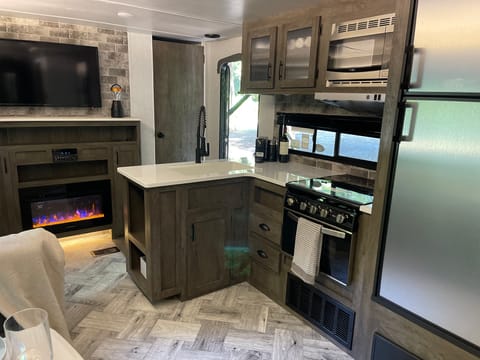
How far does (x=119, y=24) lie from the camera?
11.7 feet

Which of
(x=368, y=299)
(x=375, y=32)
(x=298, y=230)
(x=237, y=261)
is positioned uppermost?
(x=375, y=32)

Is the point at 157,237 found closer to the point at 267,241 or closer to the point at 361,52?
the point at 267,241

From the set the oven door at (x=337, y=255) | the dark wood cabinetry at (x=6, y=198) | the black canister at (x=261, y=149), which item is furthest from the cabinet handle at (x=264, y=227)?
the dark wood cabinetry at (x=6, y=198)

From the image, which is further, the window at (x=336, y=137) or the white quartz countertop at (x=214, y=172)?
the window at (x=336, y=137)

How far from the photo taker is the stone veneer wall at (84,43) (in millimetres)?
3455

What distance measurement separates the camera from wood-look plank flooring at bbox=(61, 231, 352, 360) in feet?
7.20

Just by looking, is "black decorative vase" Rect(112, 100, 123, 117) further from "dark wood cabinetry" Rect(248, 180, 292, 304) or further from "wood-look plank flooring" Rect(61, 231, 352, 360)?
"dark wood cabinetry" Rect(248, 180, 292, 304)

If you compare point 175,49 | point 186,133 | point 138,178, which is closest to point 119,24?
point 175,49

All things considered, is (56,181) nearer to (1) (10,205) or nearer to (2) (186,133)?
(1) (10,205)

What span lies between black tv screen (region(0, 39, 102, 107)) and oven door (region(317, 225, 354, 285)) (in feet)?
9.90

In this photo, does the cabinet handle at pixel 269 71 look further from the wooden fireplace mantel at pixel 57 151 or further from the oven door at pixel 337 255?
the wooden fireplace mantel at pixel 57 151

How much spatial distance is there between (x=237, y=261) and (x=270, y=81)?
155cm

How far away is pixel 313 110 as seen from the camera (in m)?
3.07

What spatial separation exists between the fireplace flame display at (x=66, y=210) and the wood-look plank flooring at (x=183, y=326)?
0.93 metres
